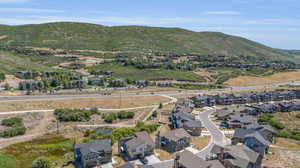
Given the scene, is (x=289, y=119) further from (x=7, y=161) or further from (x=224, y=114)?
(x=7, y=161)

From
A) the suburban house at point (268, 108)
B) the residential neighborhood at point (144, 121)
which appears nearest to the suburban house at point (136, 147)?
the residential neighborhood at point (144, 121)

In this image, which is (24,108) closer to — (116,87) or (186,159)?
(116,87)

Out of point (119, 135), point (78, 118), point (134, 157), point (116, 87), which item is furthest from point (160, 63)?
point (134, 157)

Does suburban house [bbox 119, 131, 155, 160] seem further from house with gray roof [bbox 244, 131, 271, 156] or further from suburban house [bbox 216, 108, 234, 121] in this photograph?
suburban house [bbox 216, 108, 234, 121]

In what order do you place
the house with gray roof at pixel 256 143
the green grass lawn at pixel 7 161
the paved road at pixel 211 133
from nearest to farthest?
1. the green grass lawn at pixel 7 161
2. the house with gray roof at pixel 256 143
3. the paved road at pixel 211 133

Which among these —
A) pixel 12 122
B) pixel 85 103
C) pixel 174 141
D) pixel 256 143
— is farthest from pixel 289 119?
pixel 12 122

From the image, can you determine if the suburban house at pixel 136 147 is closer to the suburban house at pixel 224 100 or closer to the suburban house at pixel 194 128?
the suburban house at pixel 194 128
